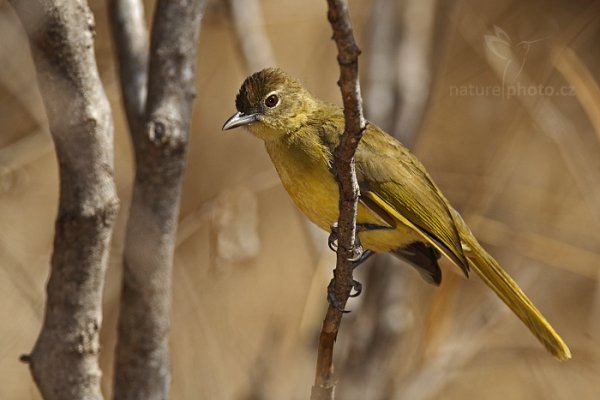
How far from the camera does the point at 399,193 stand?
331 centimetres

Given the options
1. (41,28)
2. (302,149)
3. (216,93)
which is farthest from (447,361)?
(216,93)

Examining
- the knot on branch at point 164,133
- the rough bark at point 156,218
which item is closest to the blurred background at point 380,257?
the rough bark at point 156,218

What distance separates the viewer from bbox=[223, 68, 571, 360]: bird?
3.18 m

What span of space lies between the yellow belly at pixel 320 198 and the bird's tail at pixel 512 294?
263 millimetres

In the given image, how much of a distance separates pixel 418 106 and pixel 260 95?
179 cm

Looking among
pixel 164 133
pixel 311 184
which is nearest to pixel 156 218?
pixel 164 133

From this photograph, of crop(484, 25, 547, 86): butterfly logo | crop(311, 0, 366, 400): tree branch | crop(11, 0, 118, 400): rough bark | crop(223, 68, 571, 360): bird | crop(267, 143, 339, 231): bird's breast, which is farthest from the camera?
crop(484, 25, 547, 86): butterfly logo

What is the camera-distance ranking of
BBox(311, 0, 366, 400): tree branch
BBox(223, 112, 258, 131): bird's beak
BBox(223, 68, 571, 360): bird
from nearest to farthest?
BBox(311, 0, 366, 400): tree branch → BBox(223, 68, 571, 360): bird → BBox(223, 112, 258, 131): bird's beak

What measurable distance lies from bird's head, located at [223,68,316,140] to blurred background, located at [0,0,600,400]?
29.8 inches

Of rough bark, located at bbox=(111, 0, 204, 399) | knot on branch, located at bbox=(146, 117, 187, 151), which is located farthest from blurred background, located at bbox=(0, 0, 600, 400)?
knot on branch, located at bbox=(146, 117, 187, 151)

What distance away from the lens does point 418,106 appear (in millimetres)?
4973

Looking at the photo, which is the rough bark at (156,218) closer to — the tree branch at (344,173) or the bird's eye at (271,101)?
the bird's eye at (271,101)

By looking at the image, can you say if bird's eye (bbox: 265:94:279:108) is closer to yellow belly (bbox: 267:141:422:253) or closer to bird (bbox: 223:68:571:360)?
bird (bbox: 223:68:571:360)

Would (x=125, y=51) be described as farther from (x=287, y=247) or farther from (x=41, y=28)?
(x=287, y=247)
